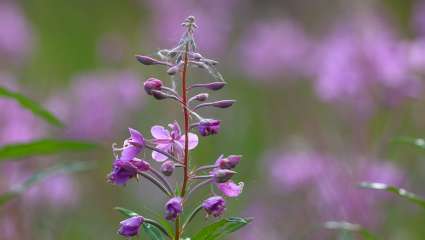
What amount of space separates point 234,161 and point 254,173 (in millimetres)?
4589

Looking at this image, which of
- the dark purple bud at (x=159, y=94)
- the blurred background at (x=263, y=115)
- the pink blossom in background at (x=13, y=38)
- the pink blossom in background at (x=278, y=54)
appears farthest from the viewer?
the pink blossom in background at (x=278, y=54)

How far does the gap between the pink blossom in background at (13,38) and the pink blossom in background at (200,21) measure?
3.25 feet

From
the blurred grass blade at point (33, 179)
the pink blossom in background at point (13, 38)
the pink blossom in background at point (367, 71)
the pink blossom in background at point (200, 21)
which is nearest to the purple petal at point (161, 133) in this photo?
the blurred grass blade at point (33, 179)

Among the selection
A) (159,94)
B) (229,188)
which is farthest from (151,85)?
(229,188)

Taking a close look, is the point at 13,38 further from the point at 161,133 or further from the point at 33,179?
the point at 161,133

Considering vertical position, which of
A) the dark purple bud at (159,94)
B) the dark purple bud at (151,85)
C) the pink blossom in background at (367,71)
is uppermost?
the dark purple bud at (151,85)

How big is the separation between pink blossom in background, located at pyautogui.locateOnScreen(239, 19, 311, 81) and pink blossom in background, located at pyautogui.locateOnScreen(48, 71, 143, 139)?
4.03 feet

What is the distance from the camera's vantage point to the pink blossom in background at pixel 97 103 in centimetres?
604

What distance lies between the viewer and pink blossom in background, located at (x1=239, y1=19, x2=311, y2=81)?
736cm

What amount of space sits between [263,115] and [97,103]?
2.03 m

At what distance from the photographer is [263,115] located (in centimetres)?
786

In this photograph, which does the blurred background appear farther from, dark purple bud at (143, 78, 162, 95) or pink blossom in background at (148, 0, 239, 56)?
dark purple bud at (143, 78, 162, 95)

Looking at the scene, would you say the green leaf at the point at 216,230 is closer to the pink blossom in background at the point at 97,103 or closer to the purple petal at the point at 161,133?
the purple petal at the point at 161,133

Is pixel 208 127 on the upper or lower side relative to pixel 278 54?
upper
